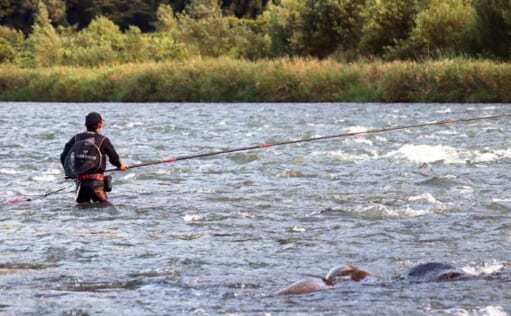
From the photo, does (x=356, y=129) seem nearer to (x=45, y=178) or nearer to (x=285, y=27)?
(x=45, y=178)

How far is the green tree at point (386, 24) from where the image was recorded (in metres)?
54.6

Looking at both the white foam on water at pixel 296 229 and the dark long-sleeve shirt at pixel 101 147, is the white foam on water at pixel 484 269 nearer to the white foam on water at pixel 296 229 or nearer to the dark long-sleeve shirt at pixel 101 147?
the white foam on water at pixel 296 229

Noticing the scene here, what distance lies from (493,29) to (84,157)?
37456mm

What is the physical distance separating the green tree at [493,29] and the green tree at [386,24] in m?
6.03

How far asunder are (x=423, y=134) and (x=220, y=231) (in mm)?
14013

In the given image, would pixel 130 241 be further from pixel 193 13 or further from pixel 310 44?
pixel 193 13

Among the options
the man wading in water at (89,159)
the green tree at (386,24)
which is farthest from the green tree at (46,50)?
the man wading in water at (89,159)

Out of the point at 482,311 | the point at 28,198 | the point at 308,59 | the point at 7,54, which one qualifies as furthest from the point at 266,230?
the point at 7,54

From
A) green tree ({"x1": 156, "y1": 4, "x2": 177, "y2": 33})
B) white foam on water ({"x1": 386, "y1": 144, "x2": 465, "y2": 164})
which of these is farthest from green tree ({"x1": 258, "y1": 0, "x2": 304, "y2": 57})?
white foam on water ({"x1": 386, "y1": 144, "x2": 465, "y2": 164})

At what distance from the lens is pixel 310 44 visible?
197 feet

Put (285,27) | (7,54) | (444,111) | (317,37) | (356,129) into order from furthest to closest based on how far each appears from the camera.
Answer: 1. (7,54)
2. (285,27)
3. (317,37)
4. (444,111)
5. (356,129)

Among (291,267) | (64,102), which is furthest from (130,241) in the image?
(64,102)

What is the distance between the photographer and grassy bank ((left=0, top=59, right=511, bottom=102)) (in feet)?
132

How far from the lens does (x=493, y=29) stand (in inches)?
1905
